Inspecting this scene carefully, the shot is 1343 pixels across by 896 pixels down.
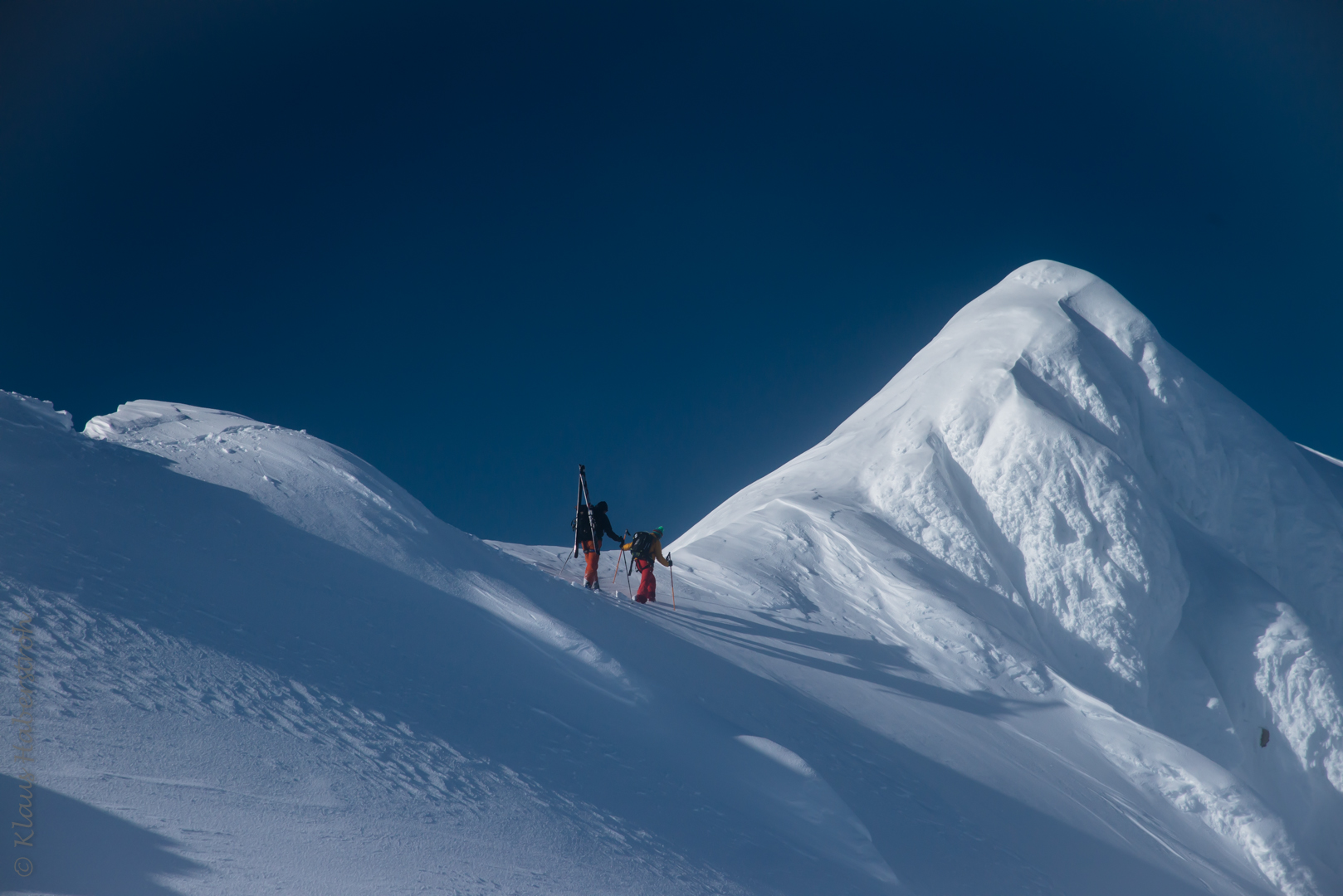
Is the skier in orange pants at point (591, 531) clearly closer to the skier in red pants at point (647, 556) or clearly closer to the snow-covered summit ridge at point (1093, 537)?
the skier in red pants at point (647, 556)

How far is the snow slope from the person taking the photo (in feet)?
25.3

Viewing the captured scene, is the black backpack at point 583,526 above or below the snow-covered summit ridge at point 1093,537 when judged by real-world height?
below

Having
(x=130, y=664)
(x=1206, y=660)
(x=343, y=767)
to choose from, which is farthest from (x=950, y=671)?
(x=130, y=664)

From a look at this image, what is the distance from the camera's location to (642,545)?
1420cm

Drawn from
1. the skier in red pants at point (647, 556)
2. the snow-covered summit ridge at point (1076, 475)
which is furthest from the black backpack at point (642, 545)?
the snow-covered summit ridge at point (1076, 475)

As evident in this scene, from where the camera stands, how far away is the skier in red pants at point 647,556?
14.2m

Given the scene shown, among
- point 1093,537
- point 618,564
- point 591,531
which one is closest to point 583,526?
point 591,531

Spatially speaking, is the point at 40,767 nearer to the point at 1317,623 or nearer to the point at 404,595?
the point at 404,595

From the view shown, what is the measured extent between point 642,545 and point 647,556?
232mm

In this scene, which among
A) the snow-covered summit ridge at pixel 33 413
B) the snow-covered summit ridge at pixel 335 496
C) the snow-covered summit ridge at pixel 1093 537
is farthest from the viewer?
the snow-covered summit ridge at pixel 1093 537

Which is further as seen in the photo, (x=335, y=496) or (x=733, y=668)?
(x=733, y=668)

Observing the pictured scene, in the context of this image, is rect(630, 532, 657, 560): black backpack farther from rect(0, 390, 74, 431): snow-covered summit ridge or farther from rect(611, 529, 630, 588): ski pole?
rect(0, 390, 74, 431): snow-covered summit ridge

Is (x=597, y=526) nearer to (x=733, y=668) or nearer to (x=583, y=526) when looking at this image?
(x=583, y=526)

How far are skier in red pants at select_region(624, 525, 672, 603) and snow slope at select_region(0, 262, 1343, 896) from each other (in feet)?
Answer: 2.40
